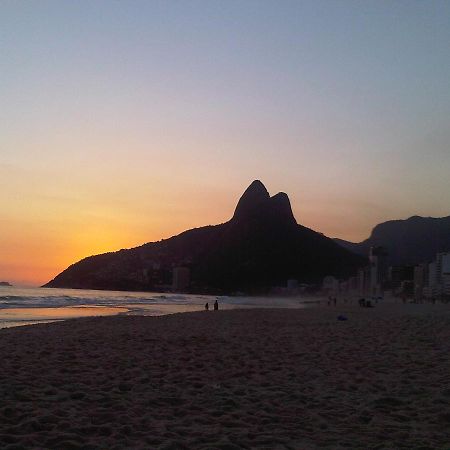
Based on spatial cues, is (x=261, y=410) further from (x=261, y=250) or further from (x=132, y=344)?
(x=261, y=250)

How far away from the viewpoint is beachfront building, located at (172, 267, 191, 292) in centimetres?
16288

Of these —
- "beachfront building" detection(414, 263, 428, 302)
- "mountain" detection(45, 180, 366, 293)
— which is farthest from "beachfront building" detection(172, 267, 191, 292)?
"beachfront building" detection(414, 263, 428, 302)

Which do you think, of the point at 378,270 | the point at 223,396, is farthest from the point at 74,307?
the point at 378,270

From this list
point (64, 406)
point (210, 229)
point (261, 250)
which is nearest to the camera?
point (64, 406)

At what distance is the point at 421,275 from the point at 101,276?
372ft

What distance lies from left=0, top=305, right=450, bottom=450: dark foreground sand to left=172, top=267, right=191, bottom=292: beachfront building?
499ft

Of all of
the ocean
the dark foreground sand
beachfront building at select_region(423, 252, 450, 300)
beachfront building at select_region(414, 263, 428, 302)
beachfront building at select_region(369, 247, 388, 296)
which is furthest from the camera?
beachfront building at select_region(369, 247, 388, 296)

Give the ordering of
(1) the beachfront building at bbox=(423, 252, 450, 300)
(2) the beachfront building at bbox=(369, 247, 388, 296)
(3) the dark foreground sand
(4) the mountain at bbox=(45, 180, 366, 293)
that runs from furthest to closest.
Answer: (4) the mountain at bbox=(45, 180, 366, 293) < (2) the beachfront building at bbox=(369, 247, 388, 296) < (1) the beachfront building at bbox=(423, 252, 450, 300) < (3) the dark foreground sand

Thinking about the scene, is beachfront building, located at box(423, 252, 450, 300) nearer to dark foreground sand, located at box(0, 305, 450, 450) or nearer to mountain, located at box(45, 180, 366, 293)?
mountain, located at box(45, 180, 366, 293)

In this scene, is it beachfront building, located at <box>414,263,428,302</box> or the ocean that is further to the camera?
beachfront building, located at <box>414,263,428,302</box>

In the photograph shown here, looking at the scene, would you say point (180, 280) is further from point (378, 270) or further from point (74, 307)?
point (74, 307)

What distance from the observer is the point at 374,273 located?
14450cm

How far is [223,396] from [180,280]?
519 feet

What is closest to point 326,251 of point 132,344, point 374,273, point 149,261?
point 374,273
